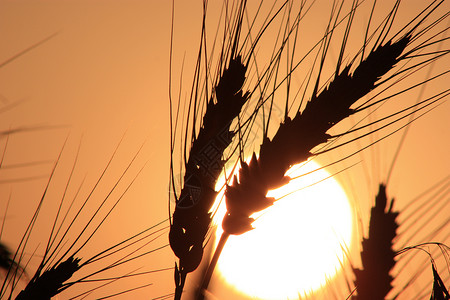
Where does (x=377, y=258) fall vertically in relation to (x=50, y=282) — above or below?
below

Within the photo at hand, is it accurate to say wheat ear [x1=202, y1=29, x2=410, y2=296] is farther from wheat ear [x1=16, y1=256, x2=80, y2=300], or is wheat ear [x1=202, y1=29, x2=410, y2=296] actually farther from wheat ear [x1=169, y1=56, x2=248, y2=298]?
wheat ear [x1=16, y1=256, x2=80, y2=300]

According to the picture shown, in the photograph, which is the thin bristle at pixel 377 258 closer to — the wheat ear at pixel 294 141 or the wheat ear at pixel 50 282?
the wheat ear at pixel 294 141

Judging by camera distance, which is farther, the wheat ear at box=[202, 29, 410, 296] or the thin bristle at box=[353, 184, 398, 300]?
the thin bristle at box=[353, 184, 398, 300]

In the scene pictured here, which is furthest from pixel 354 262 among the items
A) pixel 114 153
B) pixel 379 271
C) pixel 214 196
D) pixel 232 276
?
pixel 114 153

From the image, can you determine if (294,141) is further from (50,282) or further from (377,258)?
(50,282)

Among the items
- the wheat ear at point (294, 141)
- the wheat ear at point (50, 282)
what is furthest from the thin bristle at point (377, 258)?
the wheat ear at point (50, 282)

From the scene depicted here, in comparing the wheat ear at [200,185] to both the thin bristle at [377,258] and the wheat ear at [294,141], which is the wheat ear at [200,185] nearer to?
the wheat ear at [294,141]

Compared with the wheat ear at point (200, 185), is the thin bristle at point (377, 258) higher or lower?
lower

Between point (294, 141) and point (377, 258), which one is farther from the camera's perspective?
point (377, 258)

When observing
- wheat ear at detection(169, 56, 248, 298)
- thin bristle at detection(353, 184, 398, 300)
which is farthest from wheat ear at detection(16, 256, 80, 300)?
thin bristle at detection(353, 184, 398, 300)

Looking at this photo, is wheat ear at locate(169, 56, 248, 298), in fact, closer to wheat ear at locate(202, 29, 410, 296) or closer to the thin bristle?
wheat ear at locate(202, 29, 410, 296)

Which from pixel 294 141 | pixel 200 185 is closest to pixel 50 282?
pixel 200 185

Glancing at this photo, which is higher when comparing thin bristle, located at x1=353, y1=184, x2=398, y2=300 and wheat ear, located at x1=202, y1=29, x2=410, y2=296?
wheat ear, located at x1=202, y1=29, x2=410, y2=296

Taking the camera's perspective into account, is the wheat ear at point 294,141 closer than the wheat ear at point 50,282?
Yes
